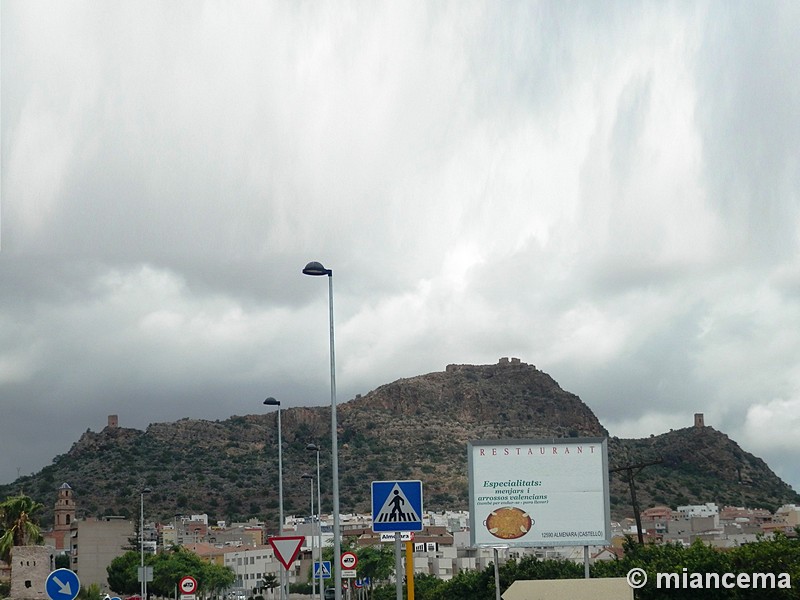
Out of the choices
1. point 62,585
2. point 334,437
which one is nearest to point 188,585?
point 334,437

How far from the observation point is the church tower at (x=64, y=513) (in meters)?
115

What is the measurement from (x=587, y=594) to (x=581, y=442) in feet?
14.8

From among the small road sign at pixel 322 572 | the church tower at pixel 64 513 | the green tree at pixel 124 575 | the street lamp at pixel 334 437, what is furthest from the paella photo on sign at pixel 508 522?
the church tower at pixel 64 513

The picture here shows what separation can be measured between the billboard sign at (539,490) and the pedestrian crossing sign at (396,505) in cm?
805

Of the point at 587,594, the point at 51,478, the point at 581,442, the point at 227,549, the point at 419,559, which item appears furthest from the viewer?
the point at 51,478

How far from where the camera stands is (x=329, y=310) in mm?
31484

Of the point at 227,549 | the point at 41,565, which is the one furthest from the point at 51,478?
the point at 41,565

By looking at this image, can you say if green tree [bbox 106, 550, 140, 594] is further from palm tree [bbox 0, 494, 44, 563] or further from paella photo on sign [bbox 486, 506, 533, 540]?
paella photo on sign [bbox 486, 506, 533, 540]

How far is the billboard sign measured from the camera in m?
27.1

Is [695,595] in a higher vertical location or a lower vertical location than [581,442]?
lower

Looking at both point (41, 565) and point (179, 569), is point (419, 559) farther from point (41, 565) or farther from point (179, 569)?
point (41, 565)

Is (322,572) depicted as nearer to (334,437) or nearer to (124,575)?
(334,437)

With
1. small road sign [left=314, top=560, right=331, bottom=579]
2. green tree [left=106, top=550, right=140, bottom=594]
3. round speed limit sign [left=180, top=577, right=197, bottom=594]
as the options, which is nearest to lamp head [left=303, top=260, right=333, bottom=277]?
round speed limit sign [left=180, top=577, right=197, bottom=594]

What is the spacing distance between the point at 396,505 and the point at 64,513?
343 ft
